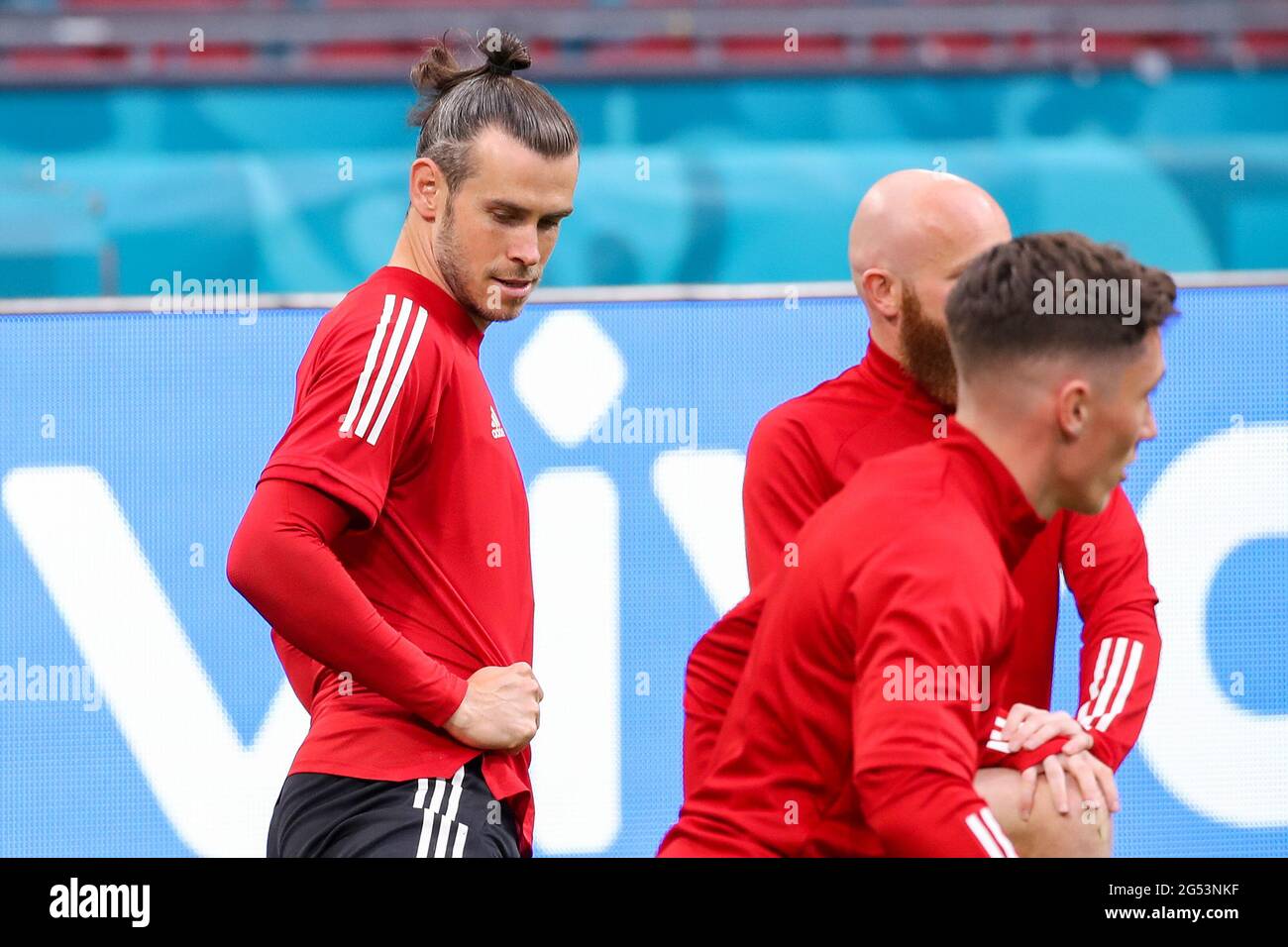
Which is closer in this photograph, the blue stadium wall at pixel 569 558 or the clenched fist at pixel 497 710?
the clenched fist at pixel 497 710

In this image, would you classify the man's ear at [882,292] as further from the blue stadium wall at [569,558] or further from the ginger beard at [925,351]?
the blue stadium wall at [569,558]

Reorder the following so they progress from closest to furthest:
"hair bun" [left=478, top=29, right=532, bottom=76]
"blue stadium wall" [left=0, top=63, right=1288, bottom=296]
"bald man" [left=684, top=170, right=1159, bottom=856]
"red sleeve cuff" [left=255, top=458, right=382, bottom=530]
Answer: "red sleeve cuff" [left=255, top=458, right=382, bottom=530]
"bald man" [left=684, top=170, right=1159, bottom=856]
"hair bun" [left=478, top=29, right=532, bottom=76]
"blue stadium wall" [left=0, top=63, right=1288, bottom=296]

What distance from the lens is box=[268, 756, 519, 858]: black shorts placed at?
194cm

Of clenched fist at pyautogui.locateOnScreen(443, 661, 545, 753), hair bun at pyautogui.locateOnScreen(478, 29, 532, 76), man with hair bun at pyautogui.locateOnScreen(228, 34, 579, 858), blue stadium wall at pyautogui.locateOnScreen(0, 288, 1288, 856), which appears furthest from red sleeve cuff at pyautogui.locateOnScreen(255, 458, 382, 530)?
blue stadium wall at pyautogui.locateOnScreen(0, 288, 1288, 856)

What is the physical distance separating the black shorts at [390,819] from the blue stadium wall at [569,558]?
3.50 feet

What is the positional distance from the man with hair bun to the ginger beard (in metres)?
0.51

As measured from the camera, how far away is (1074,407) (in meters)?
1.66

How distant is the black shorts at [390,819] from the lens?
194 centimetres

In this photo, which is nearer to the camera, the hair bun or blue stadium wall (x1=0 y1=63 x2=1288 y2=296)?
the hair bun

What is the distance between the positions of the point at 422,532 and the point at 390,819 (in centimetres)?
36

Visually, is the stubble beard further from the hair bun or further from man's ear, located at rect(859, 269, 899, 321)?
man's ear, located at rect(859, 269, 899, 321)

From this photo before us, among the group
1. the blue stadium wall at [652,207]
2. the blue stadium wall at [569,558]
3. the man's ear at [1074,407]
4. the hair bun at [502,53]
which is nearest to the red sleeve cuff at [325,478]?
the hair bun at [502,53]

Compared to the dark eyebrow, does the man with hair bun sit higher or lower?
lower

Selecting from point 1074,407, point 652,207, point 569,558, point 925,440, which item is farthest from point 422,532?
point 652,207
